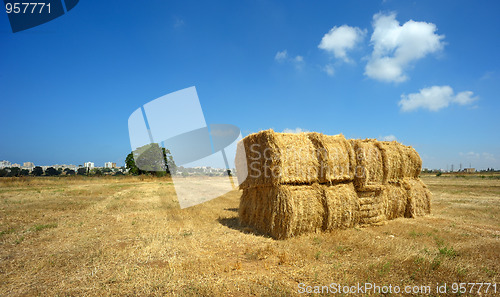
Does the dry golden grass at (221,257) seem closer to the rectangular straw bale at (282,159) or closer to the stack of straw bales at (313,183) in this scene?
the stack of straw bales at (313,183)

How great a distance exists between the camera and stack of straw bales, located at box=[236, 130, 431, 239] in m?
8.01

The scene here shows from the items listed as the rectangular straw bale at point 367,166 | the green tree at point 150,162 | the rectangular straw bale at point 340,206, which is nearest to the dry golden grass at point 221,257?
the rectangular straw bale at point 340,206

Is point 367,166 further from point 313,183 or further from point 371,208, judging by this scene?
point 313,183

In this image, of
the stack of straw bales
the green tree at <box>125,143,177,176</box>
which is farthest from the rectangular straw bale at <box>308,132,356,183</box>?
the green tree at <box>125,143,177,176</box>

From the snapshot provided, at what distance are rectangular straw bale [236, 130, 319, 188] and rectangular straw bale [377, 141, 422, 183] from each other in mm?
3740

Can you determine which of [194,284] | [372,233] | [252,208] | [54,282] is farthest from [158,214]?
[372,233]

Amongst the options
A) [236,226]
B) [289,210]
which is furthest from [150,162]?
[289,210]

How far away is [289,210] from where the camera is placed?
25.2ft

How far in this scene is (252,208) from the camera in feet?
30.7

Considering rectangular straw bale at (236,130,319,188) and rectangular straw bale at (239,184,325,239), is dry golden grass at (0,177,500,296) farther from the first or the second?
rectangular straw bale at (236,130,319,188)

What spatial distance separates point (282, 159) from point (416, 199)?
24.9 feet

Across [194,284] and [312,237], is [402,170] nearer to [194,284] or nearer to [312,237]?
[312,237]

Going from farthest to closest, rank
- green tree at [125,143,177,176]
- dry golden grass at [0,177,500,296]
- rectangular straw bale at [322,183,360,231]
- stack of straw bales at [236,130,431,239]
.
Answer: green tree at [125,143,177,176], rectangular straw bale at [322,183,360,231], stack of straw bales at [236,130,431,239], dry golden grass at [0,177,500,296]

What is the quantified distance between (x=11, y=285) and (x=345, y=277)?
247 inches
